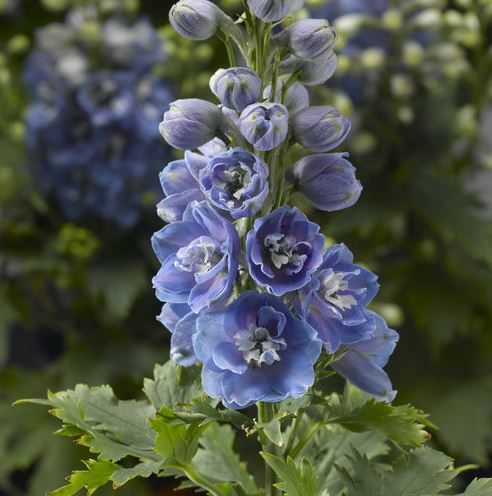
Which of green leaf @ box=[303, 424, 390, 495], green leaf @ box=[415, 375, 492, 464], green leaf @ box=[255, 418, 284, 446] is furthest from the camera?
green leaf @ box=[415, 375, 492, 464]

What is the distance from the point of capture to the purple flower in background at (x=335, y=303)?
52cm

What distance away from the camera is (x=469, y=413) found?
138 cm

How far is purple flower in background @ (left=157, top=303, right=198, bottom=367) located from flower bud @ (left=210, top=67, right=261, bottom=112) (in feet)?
0.41

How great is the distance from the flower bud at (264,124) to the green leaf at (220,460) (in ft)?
0.76

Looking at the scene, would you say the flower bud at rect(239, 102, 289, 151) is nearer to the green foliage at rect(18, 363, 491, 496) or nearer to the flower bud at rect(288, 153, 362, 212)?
the flower bud at rect(288, 153, 362, 212)

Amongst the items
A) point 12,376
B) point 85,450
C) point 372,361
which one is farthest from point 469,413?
point 372,361

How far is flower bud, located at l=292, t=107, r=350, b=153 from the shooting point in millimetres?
538

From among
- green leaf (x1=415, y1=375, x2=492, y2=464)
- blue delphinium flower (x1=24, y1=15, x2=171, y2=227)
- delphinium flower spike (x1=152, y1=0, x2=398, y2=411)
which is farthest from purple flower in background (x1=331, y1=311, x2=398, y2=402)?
blue delphinium flower (x1=24, y1=15, x2=171, y2=227)

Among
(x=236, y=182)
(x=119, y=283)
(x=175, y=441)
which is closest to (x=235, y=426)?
(x=175, y=441)

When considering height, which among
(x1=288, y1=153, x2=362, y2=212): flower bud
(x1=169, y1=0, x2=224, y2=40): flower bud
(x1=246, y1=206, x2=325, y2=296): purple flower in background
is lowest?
(x1=246, y1=206, x2=325, y2=296): purple flower in background

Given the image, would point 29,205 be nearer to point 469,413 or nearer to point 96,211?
point 96,211

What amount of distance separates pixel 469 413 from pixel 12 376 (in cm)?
72

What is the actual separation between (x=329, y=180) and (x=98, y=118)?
2.87ft

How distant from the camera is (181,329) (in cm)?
55
